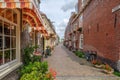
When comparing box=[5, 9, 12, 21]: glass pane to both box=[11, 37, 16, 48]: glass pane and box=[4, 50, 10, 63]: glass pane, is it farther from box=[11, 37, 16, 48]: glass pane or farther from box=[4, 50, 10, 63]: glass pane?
box=[4, 50, 10, 63]: glass pane

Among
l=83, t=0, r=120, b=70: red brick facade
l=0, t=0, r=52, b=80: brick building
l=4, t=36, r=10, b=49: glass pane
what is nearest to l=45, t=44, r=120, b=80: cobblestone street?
l=83, t=0, r=120, b=70: red brick facade

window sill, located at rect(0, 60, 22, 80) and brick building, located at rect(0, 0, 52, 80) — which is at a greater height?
brick building, located at rect(0, 0, 52, 80)

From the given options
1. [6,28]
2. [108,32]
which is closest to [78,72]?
[108,32]

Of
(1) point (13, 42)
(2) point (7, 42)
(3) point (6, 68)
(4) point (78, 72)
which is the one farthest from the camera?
(4) point (78, 72)

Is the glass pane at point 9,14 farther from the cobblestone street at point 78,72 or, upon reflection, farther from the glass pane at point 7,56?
the cobblestone street at point 78,72

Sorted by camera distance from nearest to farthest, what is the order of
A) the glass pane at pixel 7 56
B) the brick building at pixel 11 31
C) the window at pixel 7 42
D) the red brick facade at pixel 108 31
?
the brick building at pixel 11 31, the window at pixel 7 42, the glass pane at pixel 7 56, the red brick facade at pixel 108 31

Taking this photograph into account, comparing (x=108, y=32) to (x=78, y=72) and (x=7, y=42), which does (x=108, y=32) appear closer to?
(x=78, y=72)

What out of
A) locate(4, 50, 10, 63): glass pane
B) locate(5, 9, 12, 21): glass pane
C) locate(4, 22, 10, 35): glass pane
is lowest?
locate(4, 50, 10, 63): glass pane

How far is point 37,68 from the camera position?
23.1 ft

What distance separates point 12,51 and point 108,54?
8.41 meters

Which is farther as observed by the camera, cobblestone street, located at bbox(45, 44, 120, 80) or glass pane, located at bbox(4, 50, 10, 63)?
cobblestone street, located at bbox(45, 44, 120, 80)

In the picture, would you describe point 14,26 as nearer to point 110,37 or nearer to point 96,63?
point 110,37

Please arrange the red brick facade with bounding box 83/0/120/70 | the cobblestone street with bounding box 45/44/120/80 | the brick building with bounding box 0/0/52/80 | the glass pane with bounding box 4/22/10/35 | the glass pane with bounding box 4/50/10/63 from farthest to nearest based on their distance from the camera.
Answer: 1. the red brick facade with bounding box 83/0/120/70
2. the cobblestone street with bounding box 45/44/120/80
3. the glass pane with bounding box 4/50/10/63
4. the glass pane with bounding box 4/22/10/35
5. the brick building with bounding box 0/0/52/80

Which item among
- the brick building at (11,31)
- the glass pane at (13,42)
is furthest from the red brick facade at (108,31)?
the glass pane at (13,42)
